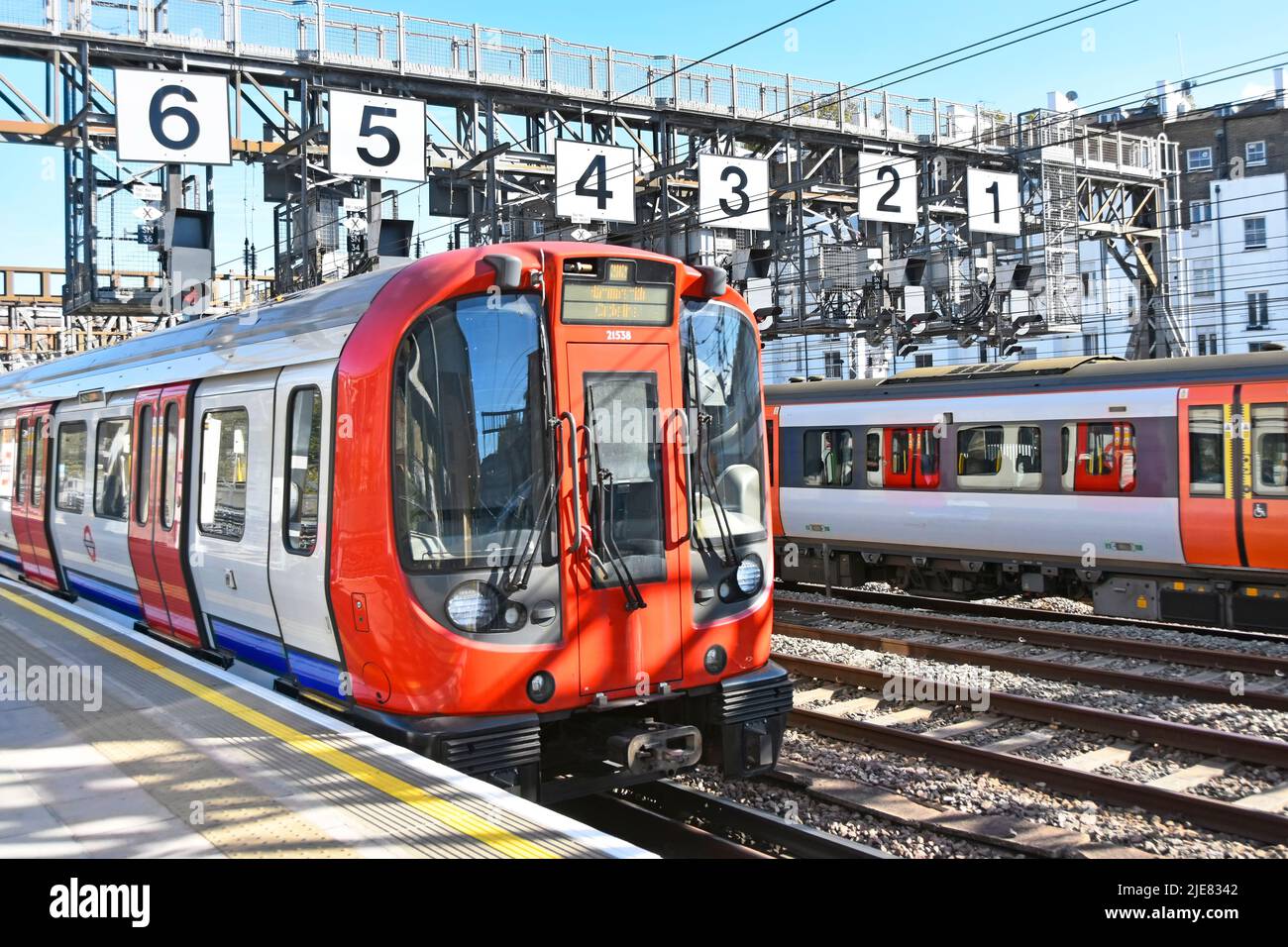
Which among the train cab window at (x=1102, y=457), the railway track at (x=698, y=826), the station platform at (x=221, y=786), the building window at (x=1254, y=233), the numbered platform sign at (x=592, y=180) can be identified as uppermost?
the building window at (x=1254, y=233)

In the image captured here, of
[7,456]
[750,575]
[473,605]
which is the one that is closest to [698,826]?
[750,575]

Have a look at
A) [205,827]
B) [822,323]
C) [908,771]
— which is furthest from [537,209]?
[205,827]

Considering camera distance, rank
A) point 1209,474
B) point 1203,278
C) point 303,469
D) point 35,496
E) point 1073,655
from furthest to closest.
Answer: point 1203,278 < point 35,496 < point 1209,474 < point 1073,655 < point 303,469

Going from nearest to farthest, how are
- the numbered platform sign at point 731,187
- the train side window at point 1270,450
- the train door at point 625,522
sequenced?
the train door at point 625,522, the train side window at point 1270,450, the numbered platform sign at point 731,187

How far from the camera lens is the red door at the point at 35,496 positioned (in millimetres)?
12352

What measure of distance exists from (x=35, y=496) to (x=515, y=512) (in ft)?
30.4

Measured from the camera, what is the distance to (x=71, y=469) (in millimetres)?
11430

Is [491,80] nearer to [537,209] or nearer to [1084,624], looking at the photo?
[537,209]

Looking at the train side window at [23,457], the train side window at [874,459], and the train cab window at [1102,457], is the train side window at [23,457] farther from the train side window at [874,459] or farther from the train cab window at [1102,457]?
the train cab window at [1102,457]

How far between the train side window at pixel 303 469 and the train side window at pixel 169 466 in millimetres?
2145

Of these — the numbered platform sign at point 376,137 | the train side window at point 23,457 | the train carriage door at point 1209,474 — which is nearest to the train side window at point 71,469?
the train side window at point 23,457

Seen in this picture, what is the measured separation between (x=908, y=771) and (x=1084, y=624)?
271 inches

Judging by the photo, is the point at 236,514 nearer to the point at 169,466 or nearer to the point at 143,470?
the point at 169,466

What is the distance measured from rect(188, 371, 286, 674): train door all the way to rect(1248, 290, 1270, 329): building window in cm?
4237
